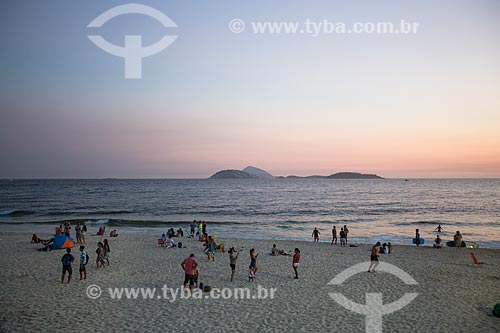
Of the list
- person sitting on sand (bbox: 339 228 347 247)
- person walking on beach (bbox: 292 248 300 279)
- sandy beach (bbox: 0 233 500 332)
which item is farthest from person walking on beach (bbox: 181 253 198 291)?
person sitting on sand (bbox: 339 228 347 247)

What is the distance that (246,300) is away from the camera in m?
12.7

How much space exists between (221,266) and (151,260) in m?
4.31

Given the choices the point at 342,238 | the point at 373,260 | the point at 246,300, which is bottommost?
the point at 246,300

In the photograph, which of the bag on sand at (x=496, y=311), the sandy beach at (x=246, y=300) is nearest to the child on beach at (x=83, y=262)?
the sandy beach at (x=246, y=300)

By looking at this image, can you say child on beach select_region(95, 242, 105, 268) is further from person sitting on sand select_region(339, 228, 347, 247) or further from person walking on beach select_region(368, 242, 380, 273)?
person sitting on sand select_region(339, 228, 347, 247)

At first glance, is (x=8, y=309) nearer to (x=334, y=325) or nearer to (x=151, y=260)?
(x=151, y=260)

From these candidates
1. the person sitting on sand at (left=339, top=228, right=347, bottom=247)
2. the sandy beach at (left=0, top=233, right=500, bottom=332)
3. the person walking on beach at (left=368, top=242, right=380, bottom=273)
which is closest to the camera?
the sandy beach at (left=0, top=233, right=500, bottom=332)

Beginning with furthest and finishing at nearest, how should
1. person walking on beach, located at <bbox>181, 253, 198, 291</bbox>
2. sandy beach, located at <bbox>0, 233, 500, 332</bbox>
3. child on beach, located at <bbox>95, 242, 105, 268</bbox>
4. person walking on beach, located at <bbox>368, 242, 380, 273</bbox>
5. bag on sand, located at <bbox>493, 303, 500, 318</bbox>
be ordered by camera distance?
1. person walking on beach, located at <bbox>368, 242, 380, 273</bbox>
2. child on beach, located at <bbox>95, 242, 105, 268</bbox>
3. person walking on beach, located at <bbox>181, 253, 198, 291</bbox>
4. bag on sand, located at <bbox>493, 303, 500, 318</bbox>
5. sandy beach, located at <bbox>0, 233, 500, 332</bbox>

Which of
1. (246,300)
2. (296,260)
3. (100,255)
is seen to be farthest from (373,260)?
(100,255)

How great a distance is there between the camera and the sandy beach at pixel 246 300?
10.5 m

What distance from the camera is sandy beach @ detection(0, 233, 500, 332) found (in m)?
10.5

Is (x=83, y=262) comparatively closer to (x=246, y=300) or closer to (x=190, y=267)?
(x=190, y=267)

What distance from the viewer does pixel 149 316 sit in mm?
11008

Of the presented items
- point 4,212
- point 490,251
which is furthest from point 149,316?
point 4,212
